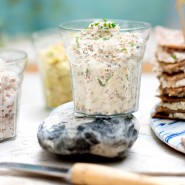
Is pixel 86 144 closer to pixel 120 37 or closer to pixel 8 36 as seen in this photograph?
pixel 120 37

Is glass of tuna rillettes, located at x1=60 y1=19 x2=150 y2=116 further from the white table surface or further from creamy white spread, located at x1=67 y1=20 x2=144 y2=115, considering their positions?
the white table surface

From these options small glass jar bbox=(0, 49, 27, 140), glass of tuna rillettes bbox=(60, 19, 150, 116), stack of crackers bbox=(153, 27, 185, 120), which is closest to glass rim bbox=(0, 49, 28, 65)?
small glass jar bbox=(0, 49, 27, 140)

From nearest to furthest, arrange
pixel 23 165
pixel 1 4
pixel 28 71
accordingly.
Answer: pixel 23 165
pixel 28 71
pixel 1 4

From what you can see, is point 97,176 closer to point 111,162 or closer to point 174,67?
point 111,162

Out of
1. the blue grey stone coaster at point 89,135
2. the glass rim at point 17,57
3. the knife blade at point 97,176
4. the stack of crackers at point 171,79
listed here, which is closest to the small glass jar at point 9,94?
the glass rim at point 17,57

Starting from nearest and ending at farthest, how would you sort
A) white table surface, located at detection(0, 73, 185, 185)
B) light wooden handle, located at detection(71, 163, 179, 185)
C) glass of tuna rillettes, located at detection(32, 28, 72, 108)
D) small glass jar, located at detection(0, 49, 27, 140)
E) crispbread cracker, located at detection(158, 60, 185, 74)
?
light wooden handle, located at detection(71, 163, 179, 185), white table surface, located at detection(0, 73, 185, 185), small glass jar, located at detection(0, 49, 27, 140), crispbread cracker, located at detection(158, 60, 185, 74), glass of tuna rillettes, located at detection(32, 28, 72, 108)

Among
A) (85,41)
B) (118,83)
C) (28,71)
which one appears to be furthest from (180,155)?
(28,71)

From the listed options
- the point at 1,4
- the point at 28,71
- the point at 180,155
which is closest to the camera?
the point at 180,155
